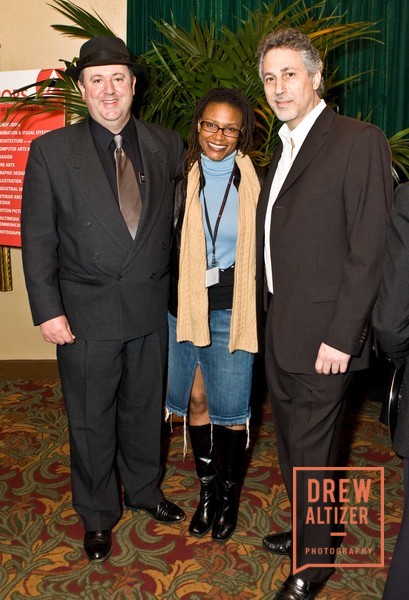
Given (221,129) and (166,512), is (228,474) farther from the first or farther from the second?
(221,129)

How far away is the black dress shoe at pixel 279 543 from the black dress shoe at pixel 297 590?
232mm

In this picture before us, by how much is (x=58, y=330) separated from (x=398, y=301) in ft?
4.02

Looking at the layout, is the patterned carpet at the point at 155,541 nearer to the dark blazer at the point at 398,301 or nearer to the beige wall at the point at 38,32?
the dark blazer at the point at 398,301

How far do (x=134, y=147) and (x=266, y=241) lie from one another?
62 cm

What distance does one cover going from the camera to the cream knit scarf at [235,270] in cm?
227

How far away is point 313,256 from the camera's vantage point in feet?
6.27

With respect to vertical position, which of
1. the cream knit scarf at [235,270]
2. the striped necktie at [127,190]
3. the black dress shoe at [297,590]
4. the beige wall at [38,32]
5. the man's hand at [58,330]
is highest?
the beige wall at [38,32]

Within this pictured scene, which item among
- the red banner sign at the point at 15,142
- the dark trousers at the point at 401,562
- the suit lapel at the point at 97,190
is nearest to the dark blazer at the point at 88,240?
the suit lapel at the point at 97,190

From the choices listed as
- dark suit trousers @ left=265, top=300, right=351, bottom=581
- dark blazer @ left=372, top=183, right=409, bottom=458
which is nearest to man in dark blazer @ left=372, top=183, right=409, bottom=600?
dark blazer @ left=372, top=183, right=409, bottom=458

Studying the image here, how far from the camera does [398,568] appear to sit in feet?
5.53

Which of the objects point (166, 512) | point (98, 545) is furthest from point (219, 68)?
point (98, 545)

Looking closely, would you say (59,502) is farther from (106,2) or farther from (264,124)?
(106,2)

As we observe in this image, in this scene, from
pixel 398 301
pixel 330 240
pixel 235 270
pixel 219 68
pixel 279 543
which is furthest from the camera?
pixel 219 68

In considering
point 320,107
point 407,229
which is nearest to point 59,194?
point 320,107
